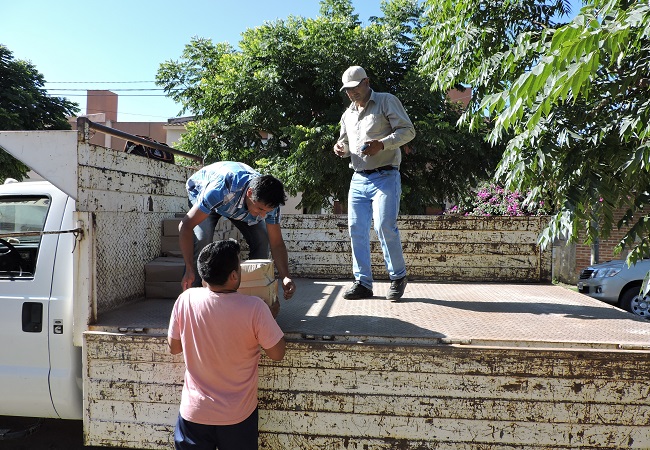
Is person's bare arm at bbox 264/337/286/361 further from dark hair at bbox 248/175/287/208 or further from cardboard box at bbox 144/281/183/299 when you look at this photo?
cardboard box at bbox 144/281/183/299

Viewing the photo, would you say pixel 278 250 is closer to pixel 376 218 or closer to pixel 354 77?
pixel 376 218

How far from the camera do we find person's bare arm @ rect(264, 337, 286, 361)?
7.73 feet

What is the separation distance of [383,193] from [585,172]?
1259 millimetres

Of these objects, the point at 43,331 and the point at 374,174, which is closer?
the point at 43,331

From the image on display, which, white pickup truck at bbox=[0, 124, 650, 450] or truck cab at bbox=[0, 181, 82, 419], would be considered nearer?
white pickup truck at bbox=[0, 124, 650, 450]

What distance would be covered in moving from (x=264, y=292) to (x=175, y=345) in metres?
0.53

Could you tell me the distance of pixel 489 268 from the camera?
444 cm

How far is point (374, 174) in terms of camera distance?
12.4 feet

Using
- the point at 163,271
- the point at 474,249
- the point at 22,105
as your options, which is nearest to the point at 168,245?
the point at 163,271

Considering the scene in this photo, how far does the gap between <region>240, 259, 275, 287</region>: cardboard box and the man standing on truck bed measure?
0.26 meters

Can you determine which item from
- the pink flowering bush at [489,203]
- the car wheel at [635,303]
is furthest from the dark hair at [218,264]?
the pink flowering bush at [489,203]

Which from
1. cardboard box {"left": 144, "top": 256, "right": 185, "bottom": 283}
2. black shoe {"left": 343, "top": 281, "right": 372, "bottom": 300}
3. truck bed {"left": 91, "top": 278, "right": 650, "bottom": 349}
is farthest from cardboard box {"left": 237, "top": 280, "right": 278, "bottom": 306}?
cardboard box {"left": 144, "top": 256, "right": 185, "bottom": 283}

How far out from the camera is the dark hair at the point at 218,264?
2.34m

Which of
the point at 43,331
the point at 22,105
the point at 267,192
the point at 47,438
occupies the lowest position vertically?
the point at 47,438
